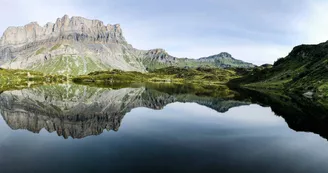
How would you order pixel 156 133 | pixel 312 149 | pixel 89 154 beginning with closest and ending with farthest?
pixel 89 154 < pixel 312 149 < pixel 156 133

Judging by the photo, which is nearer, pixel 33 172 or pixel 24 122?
pixel 33 172

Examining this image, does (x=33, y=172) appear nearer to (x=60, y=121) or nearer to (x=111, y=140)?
(x=111, y=140)

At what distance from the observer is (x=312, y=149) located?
156ft

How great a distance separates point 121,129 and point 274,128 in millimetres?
40705

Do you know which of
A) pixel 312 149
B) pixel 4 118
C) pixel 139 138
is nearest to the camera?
pixel 312 149

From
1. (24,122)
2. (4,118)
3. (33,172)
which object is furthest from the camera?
(4,118)

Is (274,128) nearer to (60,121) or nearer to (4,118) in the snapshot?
(60,121)

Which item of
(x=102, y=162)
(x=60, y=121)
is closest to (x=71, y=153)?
(x=102, y=162)

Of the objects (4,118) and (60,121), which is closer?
(60,121)

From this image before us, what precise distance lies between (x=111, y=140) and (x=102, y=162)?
13.0m

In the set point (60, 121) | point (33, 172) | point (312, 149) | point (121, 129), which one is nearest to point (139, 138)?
point (121, 129)

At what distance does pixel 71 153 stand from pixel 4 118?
4400cm

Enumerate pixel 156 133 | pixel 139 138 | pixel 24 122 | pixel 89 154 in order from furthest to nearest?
pixel 24 122, pixel 156 133, pixel 139 138, pixel 89 154

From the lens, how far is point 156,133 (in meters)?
55.9
